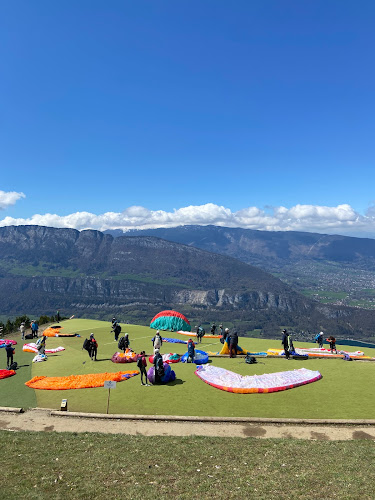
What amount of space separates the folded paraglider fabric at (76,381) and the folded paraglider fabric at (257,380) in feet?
19.1

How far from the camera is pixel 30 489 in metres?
9.83

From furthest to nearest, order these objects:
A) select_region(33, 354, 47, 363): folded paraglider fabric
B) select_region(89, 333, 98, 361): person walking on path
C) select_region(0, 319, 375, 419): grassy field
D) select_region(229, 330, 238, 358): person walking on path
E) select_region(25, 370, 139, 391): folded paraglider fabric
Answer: select_region(229, 330, 238, 358): person walking on path
select_region(33, 354, 47, 363): folded paraglider fabric
select_region(89, 333, 98, 361): person walking on path
select_region(25, 370, 139, 391): folded paraglider fabric
select_region(0, 319, 375, 419): grassy field

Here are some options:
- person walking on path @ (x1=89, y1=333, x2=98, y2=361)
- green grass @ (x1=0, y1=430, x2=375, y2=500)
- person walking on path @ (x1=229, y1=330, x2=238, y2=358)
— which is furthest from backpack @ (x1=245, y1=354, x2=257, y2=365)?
person walking on path @ (x1=89, y1=333, x2=98, y2=361)

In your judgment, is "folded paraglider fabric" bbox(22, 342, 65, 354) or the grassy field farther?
"folded paraglider fabric" bbox(22, 342, 65, 354)

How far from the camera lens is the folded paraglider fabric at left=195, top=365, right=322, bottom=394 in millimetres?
20094

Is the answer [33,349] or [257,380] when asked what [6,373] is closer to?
[33,349]

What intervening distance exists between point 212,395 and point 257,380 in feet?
10.9

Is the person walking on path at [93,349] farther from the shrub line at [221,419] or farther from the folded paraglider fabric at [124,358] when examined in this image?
the shrub line at [221,419]

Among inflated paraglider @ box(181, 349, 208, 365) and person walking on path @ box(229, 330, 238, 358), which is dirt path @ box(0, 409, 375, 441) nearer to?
inflated paraglider @ box(181, 349, 208, 365)

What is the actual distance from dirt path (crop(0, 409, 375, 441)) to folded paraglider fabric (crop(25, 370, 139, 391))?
4.53 metres

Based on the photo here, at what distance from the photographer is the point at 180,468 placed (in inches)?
443

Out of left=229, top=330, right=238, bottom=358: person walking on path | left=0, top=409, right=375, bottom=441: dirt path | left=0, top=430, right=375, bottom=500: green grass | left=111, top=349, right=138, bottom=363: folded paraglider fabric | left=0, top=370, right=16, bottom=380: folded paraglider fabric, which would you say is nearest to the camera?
left=0, top=430, right=375, bottom=500: green grass

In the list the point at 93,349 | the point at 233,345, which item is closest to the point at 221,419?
the point at 233,345

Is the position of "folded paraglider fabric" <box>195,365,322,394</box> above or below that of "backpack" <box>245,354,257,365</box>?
above
